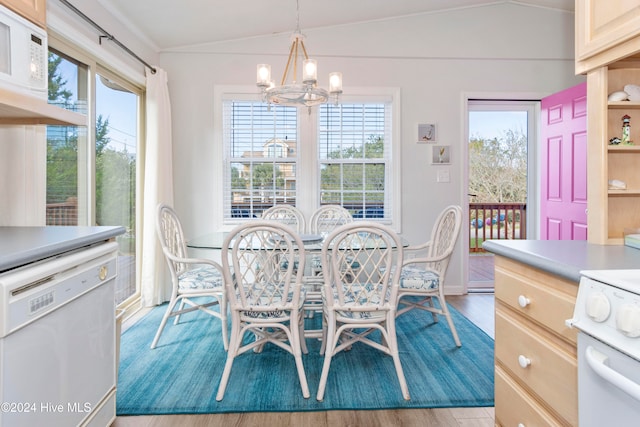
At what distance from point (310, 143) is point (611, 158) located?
2.91 metres

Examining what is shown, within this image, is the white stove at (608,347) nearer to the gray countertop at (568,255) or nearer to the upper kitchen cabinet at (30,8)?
the gray countertop at (568,255)

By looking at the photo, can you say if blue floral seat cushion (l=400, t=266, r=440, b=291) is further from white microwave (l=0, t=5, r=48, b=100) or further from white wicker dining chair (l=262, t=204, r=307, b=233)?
white microwave (l=0, t=5, r=48, b=100)

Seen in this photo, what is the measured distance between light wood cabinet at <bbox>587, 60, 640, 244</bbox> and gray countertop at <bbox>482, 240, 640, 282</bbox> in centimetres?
12

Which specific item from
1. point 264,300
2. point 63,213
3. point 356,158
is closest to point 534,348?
point 264,300

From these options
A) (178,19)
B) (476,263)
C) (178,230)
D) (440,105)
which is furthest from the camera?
(476,263)

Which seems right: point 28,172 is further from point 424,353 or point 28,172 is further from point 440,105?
point 440,105

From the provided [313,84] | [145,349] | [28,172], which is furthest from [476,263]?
[28,172]

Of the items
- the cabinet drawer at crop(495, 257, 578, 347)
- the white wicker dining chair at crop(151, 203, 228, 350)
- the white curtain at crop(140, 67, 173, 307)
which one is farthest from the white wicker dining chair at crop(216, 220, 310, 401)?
the white curtain at crop(140, 67, 173, 307)

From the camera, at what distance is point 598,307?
84 centimetres

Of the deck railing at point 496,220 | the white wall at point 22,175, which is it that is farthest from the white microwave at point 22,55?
the deck railing at point 496,220

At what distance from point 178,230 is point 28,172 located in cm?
100

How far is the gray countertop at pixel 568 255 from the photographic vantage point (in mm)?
1037

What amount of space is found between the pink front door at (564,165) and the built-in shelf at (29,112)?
12.4 ft

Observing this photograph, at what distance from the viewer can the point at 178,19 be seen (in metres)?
3.36
